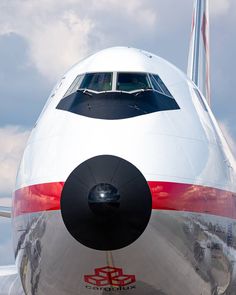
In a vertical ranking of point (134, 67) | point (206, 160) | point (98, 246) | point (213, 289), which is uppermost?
point (134, 67)

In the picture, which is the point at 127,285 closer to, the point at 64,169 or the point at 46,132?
the point at 64,169

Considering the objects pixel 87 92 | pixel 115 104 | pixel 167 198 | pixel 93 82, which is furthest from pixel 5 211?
pixel 167 198

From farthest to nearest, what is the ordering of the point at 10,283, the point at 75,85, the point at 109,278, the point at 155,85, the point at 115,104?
the point at 10,283 → the point at 75,85 → the point at 155,85 → the point at 115,104 → the point at 109,278

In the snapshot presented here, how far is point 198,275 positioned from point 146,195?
5.76 ft

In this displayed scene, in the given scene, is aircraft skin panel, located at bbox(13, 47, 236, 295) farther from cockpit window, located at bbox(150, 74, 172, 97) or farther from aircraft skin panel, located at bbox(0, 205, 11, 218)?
aircraft skin panel, located at bbox(0, 205, 11, 218)

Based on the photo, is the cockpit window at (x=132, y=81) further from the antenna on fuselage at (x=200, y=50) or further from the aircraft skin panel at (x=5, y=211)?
the antenna on fuselage at (x=200, y=50)

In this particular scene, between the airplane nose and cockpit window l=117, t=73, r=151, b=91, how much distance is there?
78.3 inches

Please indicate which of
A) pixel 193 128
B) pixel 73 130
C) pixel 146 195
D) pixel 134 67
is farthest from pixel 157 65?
pixel 146 195

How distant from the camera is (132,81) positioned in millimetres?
12656

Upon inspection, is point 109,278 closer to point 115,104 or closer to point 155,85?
point 115,104

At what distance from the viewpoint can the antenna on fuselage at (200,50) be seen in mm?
26500

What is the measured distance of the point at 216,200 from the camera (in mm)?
12164

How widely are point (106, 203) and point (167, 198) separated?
41.0 inches

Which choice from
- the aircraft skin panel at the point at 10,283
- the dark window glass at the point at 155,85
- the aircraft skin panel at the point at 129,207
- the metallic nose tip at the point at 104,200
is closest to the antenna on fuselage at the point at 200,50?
the aircraft skin panel at the point at 10,283
